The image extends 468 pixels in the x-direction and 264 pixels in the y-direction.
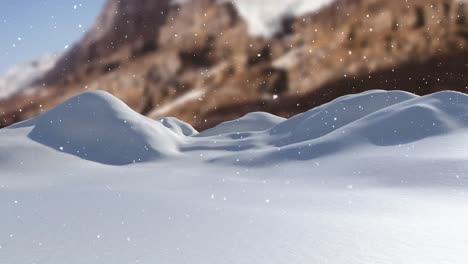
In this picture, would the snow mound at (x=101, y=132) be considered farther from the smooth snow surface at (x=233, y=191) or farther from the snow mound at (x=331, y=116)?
the snow mound at (x=331, y=116)

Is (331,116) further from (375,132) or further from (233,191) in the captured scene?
(233,191)

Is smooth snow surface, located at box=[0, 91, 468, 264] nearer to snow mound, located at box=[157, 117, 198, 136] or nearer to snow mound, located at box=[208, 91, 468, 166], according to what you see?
snow mound, located at box=[208, 91, 468, 166]

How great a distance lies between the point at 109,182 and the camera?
432 cm

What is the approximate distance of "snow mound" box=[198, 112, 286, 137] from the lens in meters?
15.0

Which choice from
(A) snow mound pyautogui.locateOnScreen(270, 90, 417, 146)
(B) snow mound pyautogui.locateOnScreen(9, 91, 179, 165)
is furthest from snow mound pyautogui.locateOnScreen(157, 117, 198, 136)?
(B) snow mound pyautogui.locateOnScreen(9, 91, 179, 165)

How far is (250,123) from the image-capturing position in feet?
50.6

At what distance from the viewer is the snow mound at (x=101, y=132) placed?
6504mm

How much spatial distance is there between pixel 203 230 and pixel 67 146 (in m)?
4.66

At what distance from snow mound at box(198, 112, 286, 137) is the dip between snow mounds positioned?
19.7ft

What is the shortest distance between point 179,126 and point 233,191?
41.3 feet

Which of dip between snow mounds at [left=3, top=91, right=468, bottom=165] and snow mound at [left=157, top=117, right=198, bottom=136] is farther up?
snow mound at [left=157, top=117, right=198, bottom=136]

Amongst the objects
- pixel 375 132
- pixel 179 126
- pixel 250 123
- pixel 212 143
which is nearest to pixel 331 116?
pixel 212 143

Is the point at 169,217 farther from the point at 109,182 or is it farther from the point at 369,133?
the point at 369,133

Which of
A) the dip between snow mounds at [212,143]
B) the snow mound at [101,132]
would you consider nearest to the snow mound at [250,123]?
the dip between snow mounds at [212,143]
